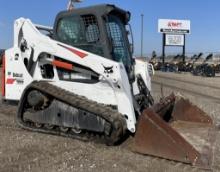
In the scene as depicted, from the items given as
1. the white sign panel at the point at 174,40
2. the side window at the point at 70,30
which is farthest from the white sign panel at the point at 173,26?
the side window at the point at 70,30

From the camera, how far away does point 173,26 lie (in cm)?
4875

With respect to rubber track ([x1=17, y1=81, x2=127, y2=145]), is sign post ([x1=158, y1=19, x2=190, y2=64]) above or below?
below

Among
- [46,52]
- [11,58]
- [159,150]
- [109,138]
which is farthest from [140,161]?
[11,58]

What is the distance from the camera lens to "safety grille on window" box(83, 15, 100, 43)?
8.16 meters

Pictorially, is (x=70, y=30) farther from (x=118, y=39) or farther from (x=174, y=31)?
(x=174, y=31)

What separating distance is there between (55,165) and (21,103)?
2.49 m

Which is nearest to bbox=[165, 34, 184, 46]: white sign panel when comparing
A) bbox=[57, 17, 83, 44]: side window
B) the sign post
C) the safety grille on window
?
the sign post

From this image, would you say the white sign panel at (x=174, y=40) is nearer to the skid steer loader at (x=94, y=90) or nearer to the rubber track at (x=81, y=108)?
the skid steer loader at (x=94, y=90)

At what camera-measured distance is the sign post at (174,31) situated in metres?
47.2

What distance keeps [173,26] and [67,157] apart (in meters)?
43.5

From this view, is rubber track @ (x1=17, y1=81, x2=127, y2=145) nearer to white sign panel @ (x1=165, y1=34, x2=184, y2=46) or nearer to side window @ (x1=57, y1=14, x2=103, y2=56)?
side window @ (x1=57, y1=14, x2=103, y2=56)

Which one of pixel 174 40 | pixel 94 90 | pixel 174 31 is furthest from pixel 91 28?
pixel 174 31

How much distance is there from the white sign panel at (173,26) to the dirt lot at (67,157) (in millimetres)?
40959

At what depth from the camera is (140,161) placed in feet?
21.6
